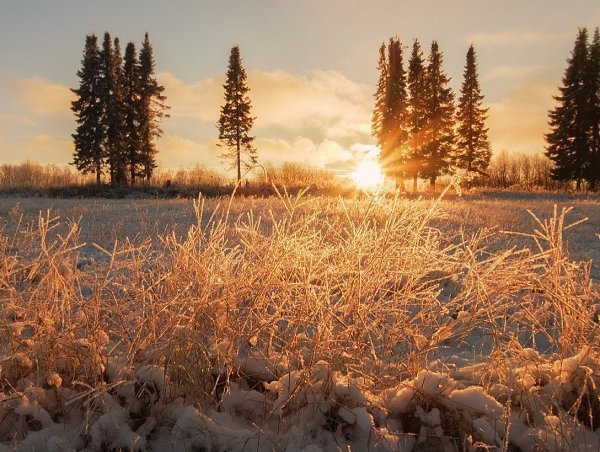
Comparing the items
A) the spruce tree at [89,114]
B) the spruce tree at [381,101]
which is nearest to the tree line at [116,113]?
the spruce tree at [89,114]

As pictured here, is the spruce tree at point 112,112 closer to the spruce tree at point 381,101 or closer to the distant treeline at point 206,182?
the distant treeline at point 206,182

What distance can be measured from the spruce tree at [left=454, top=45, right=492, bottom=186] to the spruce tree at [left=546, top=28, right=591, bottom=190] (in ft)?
15.7

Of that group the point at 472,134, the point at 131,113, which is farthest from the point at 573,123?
the point at 131,113

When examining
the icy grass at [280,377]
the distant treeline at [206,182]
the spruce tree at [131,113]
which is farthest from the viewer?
the spruce tree at [131,113]

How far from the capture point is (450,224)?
12062 millimetres

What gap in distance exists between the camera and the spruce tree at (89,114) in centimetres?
3716

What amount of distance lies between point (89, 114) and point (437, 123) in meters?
26.0

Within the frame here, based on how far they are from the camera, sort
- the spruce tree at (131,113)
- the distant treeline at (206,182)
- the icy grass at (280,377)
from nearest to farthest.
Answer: the icy grass at (280,377) → the distant treeline at (206,182) → the spruce tree at (131,113)

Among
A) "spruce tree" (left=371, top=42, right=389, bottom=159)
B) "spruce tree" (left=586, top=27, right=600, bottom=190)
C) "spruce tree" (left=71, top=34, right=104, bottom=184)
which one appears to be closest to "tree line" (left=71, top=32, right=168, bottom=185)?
"spruce tree" (left=71, top=34, right=104, bottom=184)

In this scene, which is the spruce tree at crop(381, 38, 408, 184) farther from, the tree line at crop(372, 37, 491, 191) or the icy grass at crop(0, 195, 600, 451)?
the icy grass at crop(0, 195, 600, 451)

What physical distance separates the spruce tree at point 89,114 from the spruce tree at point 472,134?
27.4 meters

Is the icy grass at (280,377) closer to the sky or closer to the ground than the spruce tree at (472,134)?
closer to the ground

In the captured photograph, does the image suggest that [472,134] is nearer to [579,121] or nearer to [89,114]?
[579,121]

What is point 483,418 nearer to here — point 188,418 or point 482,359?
point 482,359
